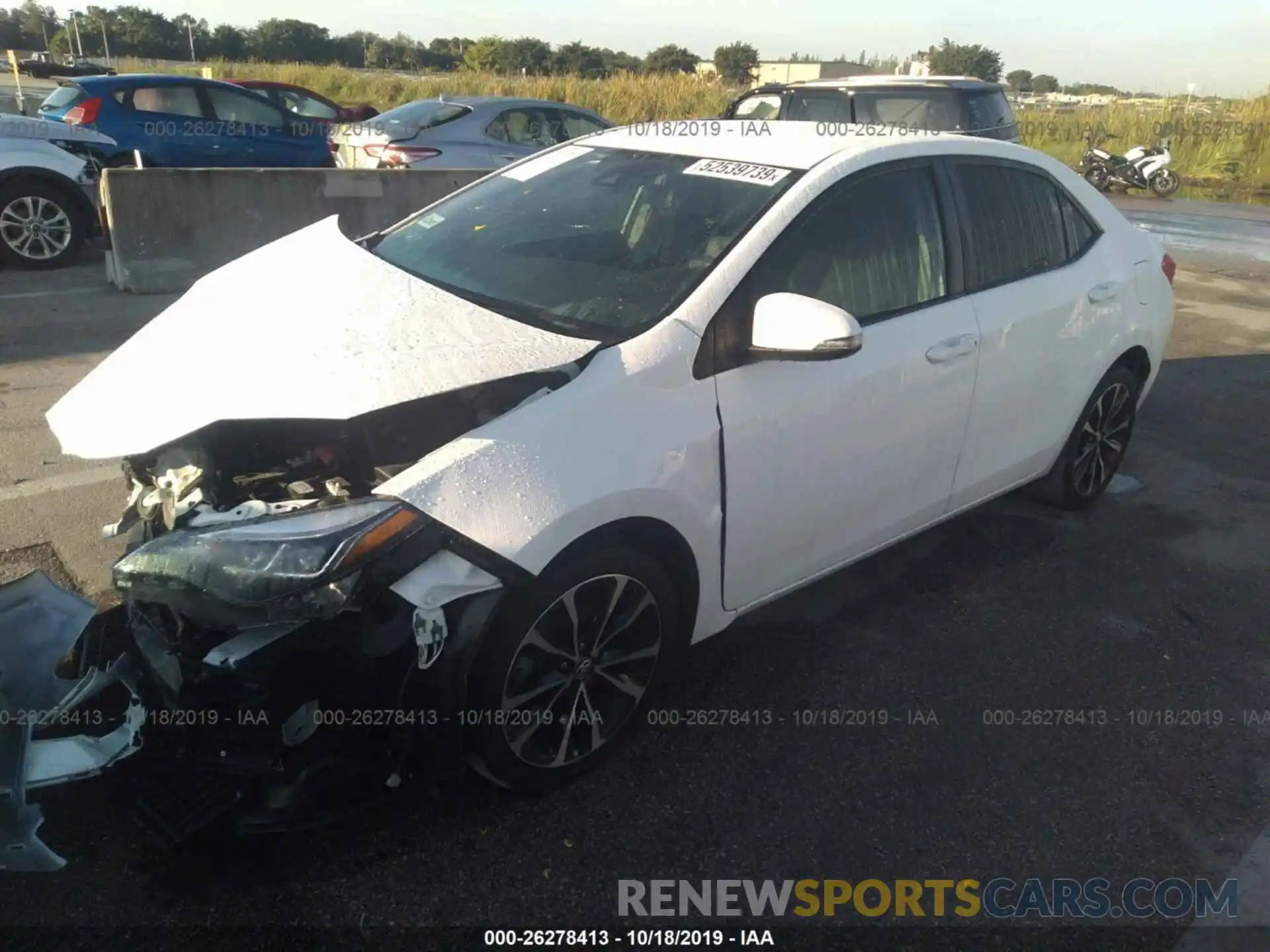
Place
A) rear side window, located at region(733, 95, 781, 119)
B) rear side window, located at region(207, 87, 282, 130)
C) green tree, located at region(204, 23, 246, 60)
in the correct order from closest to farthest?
rear side window, located at region(207, 87, 282, 130)
rear side window, located at region(733, 95, 781, 119)
green tree, located at region(204, 23, 246, 60)

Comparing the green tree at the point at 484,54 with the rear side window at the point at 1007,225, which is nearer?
the rear side window at the point at 1007,225

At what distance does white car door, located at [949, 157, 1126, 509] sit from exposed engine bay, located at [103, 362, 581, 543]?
183cm

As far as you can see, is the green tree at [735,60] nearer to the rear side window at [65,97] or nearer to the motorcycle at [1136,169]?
the motorcycle at [1136,169]

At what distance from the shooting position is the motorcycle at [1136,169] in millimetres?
19312

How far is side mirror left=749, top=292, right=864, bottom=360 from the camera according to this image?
266cm

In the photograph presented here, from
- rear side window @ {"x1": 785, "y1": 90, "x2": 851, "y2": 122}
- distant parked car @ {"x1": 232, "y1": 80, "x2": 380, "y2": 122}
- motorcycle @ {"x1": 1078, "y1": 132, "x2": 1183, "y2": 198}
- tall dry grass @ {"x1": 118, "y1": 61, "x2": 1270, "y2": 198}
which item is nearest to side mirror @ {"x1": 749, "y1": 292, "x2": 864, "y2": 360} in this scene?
rear side window @ {"x1": 785, "y1": 90, "x2": 851, "y2": 122}

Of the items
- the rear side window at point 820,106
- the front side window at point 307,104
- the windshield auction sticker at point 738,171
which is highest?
the front side window at point 307,104

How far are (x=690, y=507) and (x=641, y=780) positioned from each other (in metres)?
0.82

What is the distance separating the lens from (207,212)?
795 centimetres

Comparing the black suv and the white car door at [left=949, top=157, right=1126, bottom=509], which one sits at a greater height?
the black suv

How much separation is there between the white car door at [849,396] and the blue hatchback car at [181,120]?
34.3 feet

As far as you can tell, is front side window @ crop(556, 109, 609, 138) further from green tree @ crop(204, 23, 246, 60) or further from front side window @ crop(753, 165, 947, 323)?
green tree @ crop(204, 23, 246, 60)

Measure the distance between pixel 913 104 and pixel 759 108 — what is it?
2.16m

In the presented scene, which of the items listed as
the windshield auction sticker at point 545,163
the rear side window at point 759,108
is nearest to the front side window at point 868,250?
the windshield auction sticker at point 545,163
